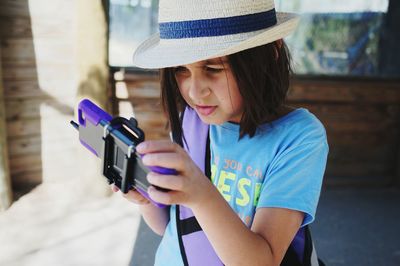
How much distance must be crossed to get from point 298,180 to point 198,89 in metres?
0.31

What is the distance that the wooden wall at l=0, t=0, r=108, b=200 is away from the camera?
365 cm

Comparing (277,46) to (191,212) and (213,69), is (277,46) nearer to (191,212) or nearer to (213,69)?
(213,69)

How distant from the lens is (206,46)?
1.00 meters

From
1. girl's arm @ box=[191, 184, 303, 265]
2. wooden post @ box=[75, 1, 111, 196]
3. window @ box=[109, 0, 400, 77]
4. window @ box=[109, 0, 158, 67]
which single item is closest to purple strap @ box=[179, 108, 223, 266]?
girl's arm @ box=[191, 184, 303, 265]

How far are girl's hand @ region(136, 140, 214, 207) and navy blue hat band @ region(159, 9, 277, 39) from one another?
396 mm

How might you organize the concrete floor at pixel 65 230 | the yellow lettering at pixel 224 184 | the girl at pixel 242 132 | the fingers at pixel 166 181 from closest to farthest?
the fingers at pixel 166 181 < the girl at pixel 242 132 < the yellow lettering at pixel 224 184 < the concrete floor at pixel 65 230

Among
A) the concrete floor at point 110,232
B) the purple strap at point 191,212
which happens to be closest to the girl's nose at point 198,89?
the purple strap at point 191,212

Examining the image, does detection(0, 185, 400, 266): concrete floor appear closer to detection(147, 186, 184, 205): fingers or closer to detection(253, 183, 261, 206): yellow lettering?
detection(253, 183, 261, 206): yellow lettering

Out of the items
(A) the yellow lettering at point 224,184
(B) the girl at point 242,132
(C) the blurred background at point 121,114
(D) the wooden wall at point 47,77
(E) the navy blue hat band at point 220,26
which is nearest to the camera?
(B) the girl at point 242,132

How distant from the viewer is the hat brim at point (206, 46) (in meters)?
0.97

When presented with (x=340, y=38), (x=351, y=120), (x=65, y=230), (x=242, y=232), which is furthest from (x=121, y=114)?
(x=242, y=232)

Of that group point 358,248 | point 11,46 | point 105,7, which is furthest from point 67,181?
point 358,248

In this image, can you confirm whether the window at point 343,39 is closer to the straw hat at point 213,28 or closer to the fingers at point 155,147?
the straw hat at point 213,28

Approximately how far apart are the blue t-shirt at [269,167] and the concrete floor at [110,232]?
2.01 meters
